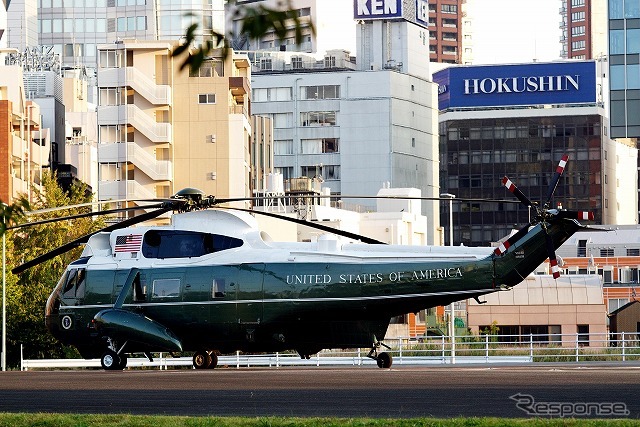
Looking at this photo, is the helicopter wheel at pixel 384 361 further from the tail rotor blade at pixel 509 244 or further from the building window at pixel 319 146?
the building window at pixel 319 146

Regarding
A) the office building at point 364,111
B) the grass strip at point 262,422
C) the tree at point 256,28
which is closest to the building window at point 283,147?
the office building at point 364,111

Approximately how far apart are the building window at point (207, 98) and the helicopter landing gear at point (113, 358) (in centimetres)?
6128

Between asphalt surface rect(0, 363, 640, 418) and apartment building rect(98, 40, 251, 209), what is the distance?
65202mm

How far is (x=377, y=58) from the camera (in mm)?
181500

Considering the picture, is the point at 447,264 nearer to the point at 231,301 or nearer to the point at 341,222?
the point at 231,301

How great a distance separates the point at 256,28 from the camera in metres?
11.9

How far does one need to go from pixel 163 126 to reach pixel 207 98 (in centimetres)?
362

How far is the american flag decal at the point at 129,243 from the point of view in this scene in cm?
4025

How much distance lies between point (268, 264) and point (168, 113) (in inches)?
2483

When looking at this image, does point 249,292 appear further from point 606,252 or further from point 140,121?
point 606,252

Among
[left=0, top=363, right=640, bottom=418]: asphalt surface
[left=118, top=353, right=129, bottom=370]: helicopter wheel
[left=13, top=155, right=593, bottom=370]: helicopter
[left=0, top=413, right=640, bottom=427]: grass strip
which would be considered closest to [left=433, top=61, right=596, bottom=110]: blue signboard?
[left=13, top=155, right=593, bottom=370]: helicopter

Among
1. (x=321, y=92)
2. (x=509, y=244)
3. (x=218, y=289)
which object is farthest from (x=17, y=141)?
(x=321, y=92)

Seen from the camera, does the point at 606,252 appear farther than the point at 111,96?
Yes

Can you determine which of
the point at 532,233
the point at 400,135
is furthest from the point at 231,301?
the point at 400,135
